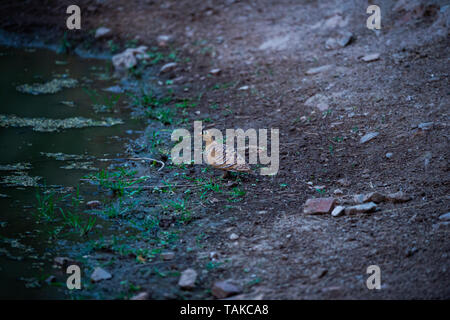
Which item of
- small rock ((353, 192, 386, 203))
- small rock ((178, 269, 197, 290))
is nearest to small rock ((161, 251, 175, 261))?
small rock ((178, 269, 197, 290))

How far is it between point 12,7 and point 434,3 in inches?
259

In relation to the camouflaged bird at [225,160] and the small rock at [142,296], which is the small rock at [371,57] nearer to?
the camouflaged bird at [225,160]

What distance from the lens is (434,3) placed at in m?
5.60

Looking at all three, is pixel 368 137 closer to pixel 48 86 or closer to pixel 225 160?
pixel 225 160

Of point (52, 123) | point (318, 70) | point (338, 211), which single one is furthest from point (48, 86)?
point (338, 211)

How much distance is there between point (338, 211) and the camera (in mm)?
3258

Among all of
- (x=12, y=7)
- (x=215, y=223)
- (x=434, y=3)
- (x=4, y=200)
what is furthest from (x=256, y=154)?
(x=12, y=7)

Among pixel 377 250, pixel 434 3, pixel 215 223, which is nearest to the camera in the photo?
pixel 377 250

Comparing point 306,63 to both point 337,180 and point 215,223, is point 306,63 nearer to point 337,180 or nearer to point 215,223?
point 337,180

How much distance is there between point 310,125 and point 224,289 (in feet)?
8.14

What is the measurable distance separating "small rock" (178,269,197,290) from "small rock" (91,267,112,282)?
17.4 inches

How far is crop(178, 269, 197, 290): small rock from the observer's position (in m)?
2.75

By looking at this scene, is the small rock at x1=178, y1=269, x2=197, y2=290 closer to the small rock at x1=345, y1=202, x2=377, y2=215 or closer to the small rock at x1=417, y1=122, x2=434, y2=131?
the small rock at x1=345, y1=202, x2=377, y2=215

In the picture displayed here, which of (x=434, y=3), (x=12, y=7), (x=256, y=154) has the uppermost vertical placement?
(x=12, y=7)
